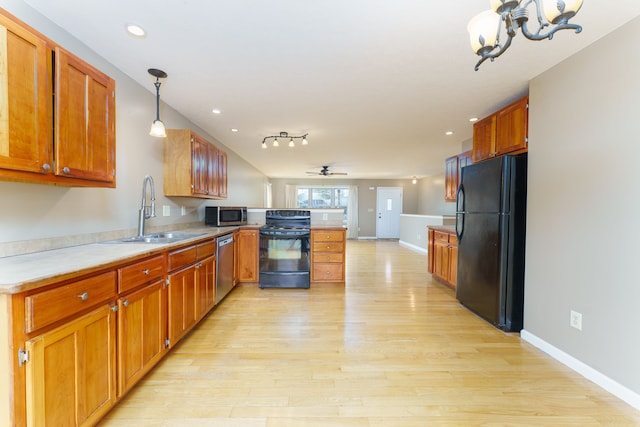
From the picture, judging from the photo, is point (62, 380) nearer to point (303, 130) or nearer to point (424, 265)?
point (303, 130)

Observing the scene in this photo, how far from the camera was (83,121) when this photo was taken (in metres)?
1.61

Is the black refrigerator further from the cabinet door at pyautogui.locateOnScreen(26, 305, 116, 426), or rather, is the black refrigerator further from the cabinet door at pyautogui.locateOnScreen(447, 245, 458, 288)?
the cabinet door at pyautogui.locateOnScreen(26, 305, 116, 426)

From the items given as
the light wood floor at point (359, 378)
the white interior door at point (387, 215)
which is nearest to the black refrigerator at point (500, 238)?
the light wood floor at point (359, 378)

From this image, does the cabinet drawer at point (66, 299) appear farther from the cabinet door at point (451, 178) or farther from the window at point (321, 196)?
the window at point (321, 196)

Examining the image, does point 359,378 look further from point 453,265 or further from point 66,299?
point 453,265

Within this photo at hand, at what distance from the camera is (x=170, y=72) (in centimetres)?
234

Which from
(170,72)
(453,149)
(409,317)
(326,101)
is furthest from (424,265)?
(170,72)

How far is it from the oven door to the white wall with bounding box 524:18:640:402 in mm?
2671

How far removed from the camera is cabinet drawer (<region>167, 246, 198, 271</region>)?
206cm

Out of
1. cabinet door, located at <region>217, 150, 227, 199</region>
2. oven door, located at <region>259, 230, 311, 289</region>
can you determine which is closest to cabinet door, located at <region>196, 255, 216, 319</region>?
oven door, located at <region>259, 230, 311, 289</region>

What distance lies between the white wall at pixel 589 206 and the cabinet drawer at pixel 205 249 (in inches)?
122

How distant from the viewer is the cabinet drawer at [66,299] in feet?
3.43

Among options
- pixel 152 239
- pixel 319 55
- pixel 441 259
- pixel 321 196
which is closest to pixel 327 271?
pixel 441 259

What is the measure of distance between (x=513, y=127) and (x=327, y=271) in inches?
115
